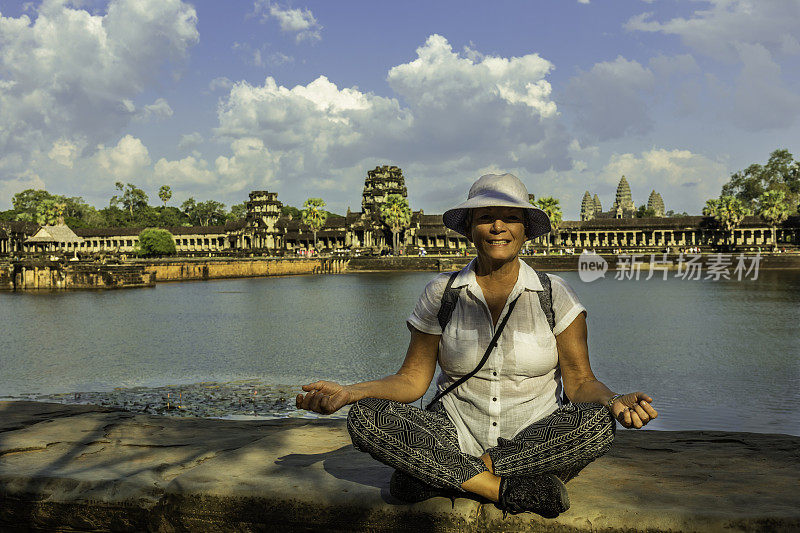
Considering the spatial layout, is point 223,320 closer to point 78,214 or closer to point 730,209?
point 730,209

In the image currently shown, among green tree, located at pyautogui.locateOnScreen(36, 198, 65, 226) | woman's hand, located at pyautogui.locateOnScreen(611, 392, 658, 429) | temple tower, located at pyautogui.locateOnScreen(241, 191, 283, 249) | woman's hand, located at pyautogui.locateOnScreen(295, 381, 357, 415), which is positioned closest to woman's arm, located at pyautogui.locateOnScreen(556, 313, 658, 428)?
woman's hand, located at pyautogui.locateOnScreen(611, 392, 658, 429)

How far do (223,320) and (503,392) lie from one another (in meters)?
28.9

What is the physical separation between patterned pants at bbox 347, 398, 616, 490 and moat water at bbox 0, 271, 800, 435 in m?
8.38

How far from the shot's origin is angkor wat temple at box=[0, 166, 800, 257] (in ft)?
316

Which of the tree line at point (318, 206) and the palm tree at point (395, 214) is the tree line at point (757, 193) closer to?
the tree line at point (318, 206)

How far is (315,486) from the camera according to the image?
3574 mm

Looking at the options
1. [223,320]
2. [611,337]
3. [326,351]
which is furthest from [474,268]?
[223,320]

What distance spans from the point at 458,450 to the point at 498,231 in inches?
45.5

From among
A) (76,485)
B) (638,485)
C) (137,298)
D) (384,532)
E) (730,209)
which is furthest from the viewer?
(730,209)

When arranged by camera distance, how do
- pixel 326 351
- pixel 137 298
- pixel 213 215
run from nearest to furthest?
pixel 326 351 < pixel 137 298 < pixel 213 215

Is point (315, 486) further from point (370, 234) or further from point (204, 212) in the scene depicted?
point (204, 212)

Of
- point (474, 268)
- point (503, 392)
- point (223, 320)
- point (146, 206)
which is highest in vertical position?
point (146, 206)

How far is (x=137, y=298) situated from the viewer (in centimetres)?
4369

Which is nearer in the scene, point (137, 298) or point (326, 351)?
point (326, 351)
